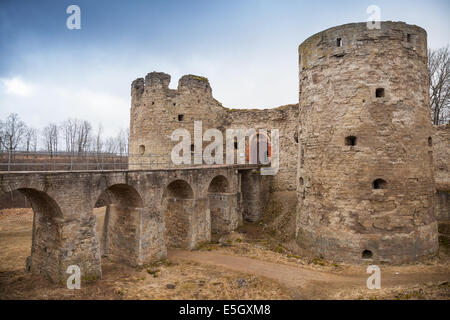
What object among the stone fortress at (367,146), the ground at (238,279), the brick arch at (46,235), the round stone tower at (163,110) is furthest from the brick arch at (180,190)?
the brick arch at (46,235)

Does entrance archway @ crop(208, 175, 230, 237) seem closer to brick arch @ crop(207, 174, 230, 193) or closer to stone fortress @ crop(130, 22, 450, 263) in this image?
brick arch @ crop(207, 174, 230, 193)

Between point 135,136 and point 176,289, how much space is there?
12779mm

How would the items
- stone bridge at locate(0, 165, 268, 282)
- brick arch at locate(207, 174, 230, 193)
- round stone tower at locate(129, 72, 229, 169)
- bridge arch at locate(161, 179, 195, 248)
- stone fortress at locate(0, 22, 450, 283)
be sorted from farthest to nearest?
round stone tower at locate(129, 72, 229, 169) < brick arch at locate(207, 174, 230, 193) < bridge arch at locate(161, 179, 195, 248) < stone fortress at locate(0, 22, 450, 283) < stone bridge at locate(0, 165, 268, 282)

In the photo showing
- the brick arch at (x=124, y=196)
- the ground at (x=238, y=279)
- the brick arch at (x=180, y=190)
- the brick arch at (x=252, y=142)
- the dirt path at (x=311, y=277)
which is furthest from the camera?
the brick arch at (x=252, y=142)

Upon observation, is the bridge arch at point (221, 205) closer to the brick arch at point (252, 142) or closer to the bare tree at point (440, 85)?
the brick arch at point (252, 142)

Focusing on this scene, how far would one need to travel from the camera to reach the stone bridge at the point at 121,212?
8.60 meters

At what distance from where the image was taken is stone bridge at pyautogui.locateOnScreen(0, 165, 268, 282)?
28.2 ft

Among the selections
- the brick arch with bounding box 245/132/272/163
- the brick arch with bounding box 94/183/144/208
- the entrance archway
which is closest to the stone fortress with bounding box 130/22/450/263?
the brick arch with bounding box 94/183/144/208

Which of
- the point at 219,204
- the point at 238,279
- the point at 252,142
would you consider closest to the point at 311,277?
the point at 238,279

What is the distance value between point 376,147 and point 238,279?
720 centimetres

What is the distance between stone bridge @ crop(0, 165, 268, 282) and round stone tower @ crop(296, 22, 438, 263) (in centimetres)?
574

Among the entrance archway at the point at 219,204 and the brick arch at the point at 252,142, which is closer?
the entrance archway at the point at 219,204
